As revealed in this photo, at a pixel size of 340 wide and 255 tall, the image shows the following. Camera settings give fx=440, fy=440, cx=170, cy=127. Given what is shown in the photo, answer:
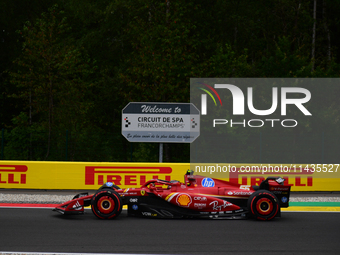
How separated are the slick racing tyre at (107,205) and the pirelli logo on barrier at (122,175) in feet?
13.2

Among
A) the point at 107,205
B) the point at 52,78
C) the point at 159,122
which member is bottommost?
the point at 107,205

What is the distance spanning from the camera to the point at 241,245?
7.18m

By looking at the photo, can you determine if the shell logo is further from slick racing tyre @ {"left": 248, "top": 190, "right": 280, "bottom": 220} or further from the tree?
the tree

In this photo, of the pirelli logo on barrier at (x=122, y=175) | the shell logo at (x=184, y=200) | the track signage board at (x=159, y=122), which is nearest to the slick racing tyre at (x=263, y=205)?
the shell logo at (x=184, y=200)

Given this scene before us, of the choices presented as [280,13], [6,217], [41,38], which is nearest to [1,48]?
[41,38]

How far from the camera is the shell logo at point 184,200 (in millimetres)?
8945

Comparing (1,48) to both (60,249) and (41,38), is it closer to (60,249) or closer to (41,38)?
(41,38)

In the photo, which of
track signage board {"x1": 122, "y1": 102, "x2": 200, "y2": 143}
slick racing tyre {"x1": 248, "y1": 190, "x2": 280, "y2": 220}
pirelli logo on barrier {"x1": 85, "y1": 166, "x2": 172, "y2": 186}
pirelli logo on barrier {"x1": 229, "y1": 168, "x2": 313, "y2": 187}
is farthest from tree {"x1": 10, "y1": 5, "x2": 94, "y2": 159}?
slick racing tyre {"x1": 248, "y1": 190, "x2": 280, "y2": 220}

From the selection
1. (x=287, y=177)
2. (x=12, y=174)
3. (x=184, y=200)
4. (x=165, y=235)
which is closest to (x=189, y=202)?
(x=184, y=200)

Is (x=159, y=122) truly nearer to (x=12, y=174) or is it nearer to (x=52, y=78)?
(x=12, y=174)

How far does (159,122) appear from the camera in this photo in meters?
16.0

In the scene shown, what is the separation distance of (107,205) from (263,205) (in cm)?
320

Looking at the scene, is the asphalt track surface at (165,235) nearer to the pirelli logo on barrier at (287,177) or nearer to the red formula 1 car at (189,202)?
the red formula 1 car at (189,202)

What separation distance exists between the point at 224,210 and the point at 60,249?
3.58m
